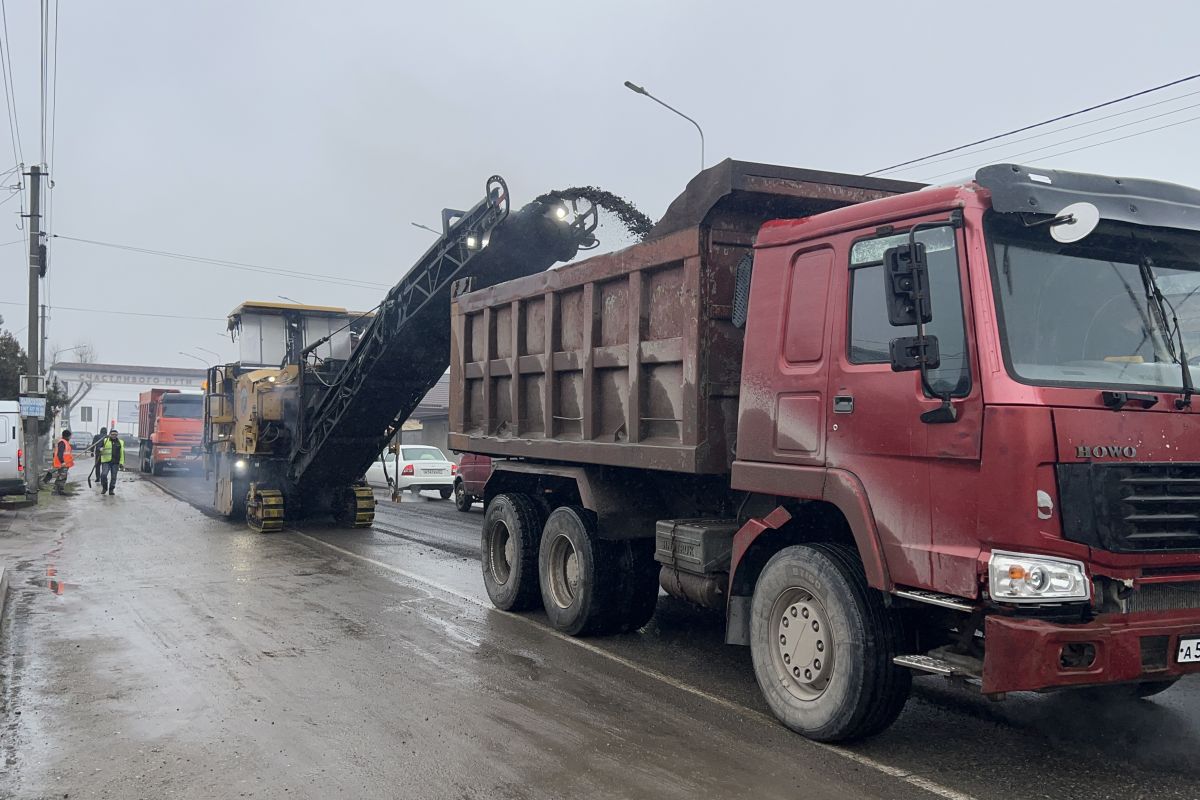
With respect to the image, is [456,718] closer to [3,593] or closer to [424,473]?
[3,593]

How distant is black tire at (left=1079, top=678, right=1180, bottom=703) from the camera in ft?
17.5

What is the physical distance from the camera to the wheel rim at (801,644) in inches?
194

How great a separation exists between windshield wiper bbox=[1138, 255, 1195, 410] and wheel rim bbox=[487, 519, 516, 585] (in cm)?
561

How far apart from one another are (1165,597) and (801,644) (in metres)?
1.73

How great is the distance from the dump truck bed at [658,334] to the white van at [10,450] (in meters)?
14.4

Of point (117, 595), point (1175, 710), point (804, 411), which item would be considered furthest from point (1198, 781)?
point (117, 595)

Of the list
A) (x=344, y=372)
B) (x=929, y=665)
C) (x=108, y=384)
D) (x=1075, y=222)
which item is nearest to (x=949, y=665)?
(x=929, y=665)

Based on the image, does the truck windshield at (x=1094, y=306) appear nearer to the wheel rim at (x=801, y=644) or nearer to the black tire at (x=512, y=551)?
the wheel rim at (x=801, y=644)

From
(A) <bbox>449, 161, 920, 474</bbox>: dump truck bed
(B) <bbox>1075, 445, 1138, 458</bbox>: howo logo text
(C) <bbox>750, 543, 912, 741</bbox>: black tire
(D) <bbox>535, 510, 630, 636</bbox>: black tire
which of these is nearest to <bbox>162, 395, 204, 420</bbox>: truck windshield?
(A) <bbox>449, 161, 920, 474</bbox>: dump truck bed

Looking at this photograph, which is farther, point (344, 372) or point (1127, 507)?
point (344, 372)

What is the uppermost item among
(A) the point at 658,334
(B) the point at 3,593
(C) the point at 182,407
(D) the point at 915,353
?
(C) the point at 182,407

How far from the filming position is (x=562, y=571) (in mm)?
7914

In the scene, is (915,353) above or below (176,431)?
above

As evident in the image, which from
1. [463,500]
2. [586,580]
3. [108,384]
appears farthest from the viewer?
[108,384]
